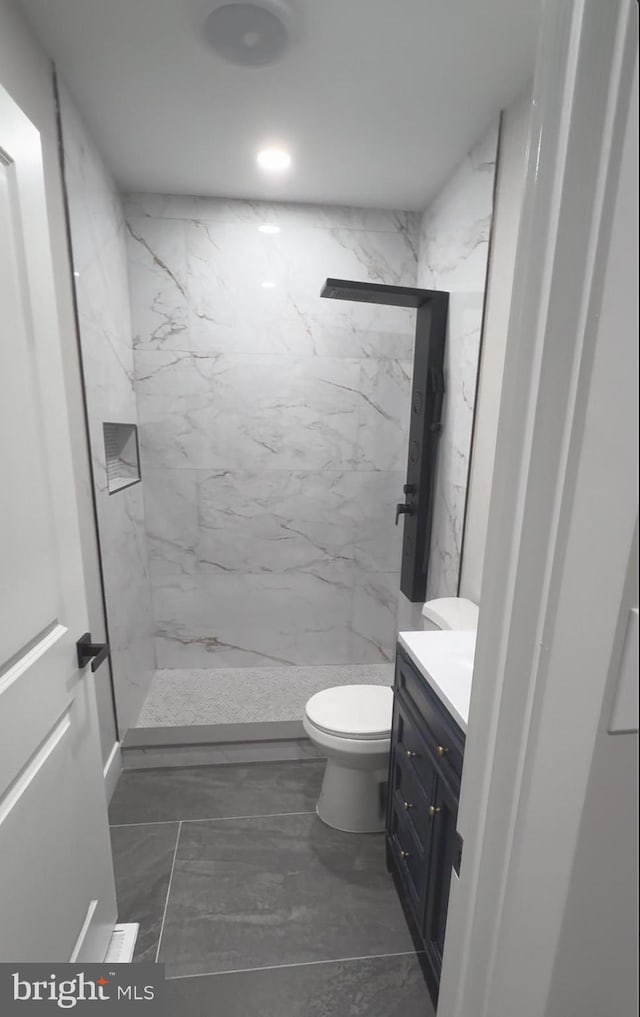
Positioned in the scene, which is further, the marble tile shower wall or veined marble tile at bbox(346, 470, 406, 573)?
veined marble tile at bbox(346, 470, 406, 573)

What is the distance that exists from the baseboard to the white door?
799 mm

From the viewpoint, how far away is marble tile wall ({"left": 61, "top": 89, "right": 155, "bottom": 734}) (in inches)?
64.1

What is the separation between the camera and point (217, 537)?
2566mm

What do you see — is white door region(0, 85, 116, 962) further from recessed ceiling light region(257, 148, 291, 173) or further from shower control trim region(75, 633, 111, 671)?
recessed ceiling light region(257, 148, 291, 173)

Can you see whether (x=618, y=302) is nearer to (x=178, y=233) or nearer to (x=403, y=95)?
(x=403, y=95)

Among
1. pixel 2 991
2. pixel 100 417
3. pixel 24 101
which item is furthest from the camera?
pixel 100 417

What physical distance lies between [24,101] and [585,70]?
1588 mm

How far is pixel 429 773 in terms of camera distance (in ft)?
3.79

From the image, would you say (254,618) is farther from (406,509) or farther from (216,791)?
(406,509)

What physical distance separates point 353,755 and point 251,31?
226cm

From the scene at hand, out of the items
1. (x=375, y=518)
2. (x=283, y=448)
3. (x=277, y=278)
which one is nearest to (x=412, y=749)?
(x=375, y=518)

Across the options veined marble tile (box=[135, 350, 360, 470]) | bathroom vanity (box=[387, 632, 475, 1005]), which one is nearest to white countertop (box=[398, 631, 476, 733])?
bathroom vanity (box=[387, 632, 475, 1005])

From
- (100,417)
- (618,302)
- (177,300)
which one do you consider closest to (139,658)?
(100,417)

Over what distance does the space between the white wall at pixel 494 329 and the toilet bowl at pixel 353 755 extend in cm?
60
